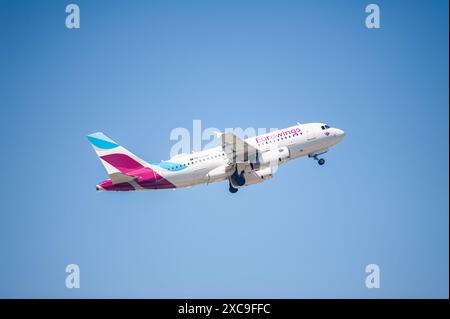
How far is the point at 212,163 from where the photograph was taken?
3167 inches

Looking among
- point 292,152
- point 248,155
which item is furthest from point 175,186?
point 292,152

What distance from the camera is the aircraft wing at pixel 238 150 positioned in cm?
7856

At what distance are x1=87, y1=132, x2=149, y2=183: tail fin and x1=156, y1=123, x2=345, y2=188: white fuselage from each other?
3.45 metres

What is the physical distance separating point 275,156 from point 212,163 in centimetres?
668

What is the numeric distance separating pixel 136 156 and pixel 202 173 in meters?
6.99

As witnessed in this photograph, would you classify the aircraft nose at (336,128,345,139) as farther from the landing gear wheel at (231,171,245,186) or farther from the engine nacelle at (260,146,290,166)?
the landing gear wheel at (231,171,245,186)

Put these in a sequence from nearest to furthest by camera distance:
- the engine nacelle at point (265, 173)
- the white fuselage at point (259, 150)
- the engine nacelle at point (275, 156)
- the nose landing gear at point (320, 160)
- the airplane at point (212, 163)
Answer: the airplane at point (212, 163), the white fuselage at point (259, 150), the engine nacelle at point (275, 156), the engine nacelle at point (265, 173), the nose landing gear at point (320, 160)

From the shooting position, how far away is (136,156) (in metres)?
79.2

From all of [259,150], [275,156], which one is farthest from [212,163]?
Answer: [275,156]

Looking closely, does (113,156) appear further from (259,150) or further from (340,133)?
(340,133)

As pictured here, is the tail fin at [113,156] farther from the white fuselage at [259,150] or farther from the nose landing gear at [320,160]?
the nose landing gear at [320,160]

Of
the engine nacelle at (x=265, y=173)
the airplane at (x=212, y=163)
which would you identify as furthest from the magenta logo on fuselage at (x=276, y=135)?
the engine nacelle at (x=265, y=173)

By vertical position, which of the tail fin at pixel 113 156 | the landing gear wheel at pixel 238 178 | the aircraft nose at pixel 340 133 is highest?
the aircraft nose at pixel 340 133
